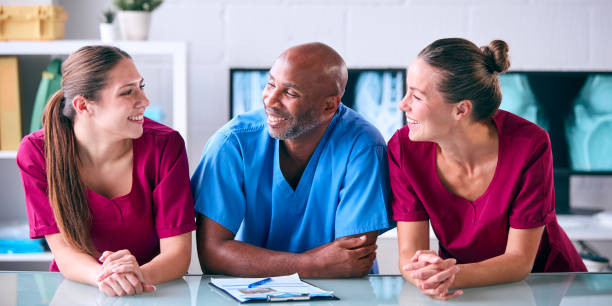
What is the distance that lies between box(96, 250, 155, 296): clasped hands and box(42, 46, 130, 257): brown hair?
210mm

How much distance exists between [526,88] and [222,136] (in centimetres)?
174

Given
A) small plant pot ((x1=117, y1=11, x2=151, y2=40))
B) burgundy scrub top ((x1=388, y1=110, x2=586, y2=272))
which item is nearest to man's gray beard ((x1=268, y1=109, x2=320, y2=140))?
burgundy scrub top ((x1=388, y1=110, x2=586, y2=272))

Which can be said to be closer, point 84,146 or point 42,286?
point 42,286

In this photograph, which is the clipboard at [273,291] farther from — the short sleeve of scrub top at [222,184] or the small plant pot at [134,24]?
the small plant pot at [134,24]

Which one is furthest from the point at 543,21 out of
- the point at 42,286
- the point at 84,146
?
the point at 42,286

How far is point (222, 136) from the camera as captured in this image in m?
1.70

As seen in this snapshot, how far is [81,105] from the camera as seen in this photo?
60.5 inches

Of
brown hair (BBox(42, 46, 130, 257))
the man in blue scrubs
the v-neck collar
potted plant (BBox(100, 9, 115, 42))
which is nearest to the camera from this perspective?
brown hair (BBox(42, 46, 130, 257))

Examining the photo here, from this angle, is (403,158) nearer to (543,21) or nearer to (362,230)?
(362,230)

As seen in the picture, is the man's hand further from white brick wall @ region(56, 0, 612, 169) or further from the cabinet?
white brick wall @ region(56, 0, 612, 169)

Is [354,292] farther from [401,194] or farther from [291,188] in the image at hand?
[291,188]

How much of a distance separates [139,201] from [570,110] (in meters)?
2.11

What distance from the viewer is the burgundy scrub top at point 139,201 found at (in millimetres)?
1496

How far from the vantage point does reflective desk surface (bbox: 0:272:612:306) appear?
3.95 feet
